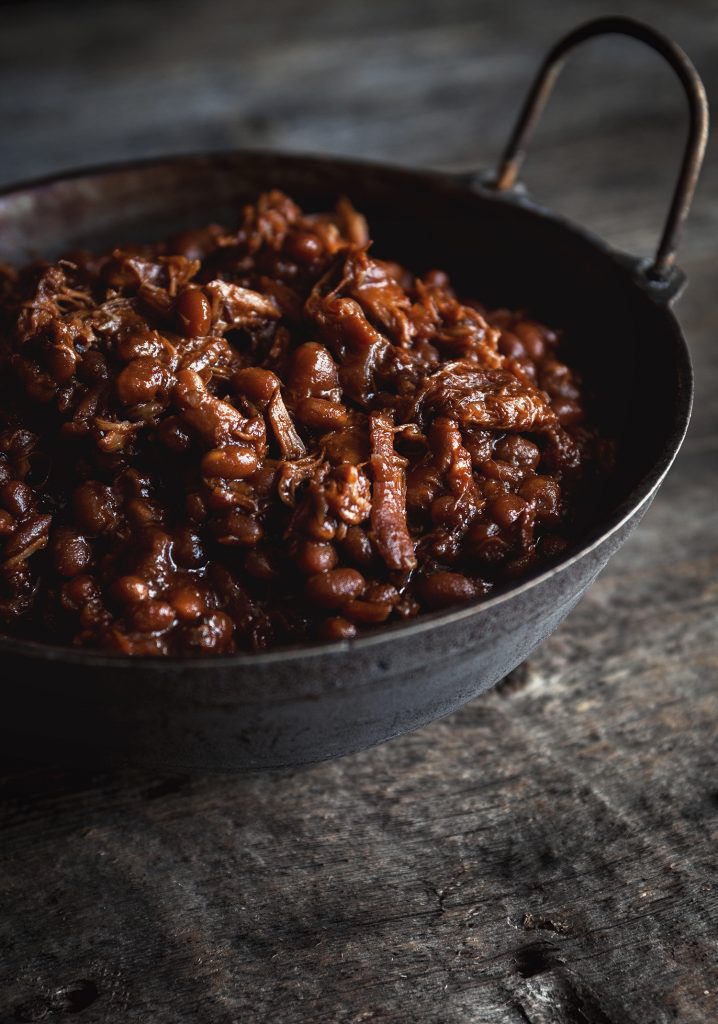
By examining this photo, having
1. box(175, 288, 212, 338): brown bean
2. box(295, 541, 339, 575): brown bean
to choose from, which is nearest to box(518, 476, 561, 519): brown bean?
box(295, 541, 339, 575): brown bean

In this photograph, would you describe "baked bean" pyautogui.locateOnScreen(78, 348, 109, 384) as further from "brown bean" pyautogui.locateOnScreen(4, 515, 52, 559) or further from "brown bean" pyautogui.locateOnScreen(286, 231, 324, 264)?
"brown bean" pyautogui.locateOnScreen(286, 231, 324, 264)

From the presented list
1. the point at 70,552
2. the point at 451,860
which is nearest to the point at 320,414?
the point at 70,552

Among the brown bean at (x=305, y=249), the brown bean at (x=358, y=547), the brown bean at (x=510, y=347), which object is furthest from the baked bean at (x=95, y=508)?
the brown bean at (x=510, y=347)

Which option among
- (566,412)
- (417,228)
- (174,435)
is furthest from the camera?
(417,228)

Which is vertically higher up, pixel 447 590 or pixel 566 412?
pixel 566 412

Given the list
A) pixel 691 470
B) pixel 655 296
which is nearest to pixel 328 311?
pixel 655 296

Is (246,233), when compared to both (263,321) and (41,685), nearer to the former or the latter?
(263,321)

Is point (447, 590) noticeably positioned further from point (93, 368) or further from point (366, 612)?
point (93, 368)
